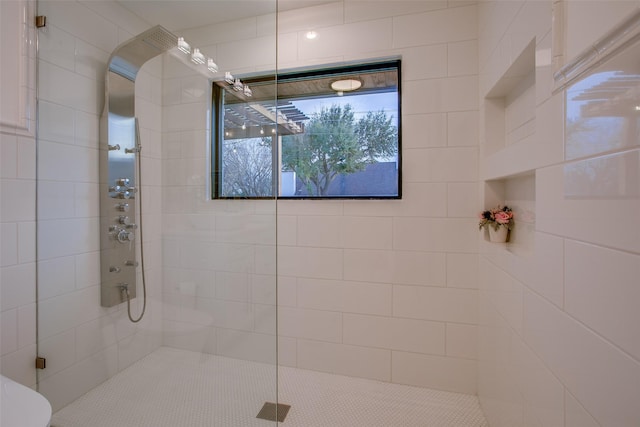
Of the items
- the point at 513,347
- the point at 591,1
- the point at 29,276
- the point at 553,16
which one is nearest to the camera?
the point at 591,1

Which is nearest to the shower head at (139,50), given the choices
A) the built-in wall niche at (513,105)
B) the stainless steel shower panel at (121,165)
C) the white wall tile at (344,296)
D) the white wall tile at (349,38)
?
the stainless steel shower panel at (121,165)

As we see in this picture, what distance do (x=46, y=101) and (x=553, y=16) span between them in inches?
85.7

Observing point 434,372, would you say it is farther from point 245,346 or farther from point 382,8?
point 382,8

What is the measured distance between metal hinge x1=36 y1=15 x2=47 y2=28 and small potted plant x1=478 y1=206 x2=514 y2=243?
2.42 m

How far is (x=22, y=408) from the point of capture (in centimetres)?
95

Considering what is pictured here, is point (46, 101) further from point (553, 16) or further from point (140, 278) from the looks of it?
point (553, 16)

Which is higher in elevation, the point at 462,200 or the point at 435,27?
the point at 435,27

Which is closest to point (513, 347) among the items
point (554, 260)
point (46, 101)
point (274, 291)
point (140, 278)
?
point (554, 260)

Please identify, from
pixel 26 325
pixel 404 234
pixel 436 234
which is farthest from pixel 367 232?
pixel 26 325

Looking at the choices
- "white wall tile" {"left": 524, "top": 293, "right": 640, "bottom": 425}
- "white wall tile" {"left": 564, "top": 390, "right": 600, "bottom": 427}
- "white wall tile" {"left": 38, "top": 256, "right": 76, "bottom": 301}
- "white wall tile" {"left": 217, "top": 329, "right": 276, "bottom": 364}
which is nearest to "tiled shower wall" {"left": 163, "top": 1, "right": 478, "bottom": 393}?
"white wall tile" {"left": 217, "top": 329, "right": 276, "bottom": 364}

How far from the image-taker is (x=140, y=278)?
5.62ft

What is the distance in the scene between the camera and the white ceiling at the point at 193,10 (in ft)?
5.42

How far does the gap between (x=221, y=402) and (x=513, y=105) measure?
6.71 ft

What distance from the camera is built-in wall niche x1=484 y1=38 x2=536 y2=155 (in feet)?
3.99
